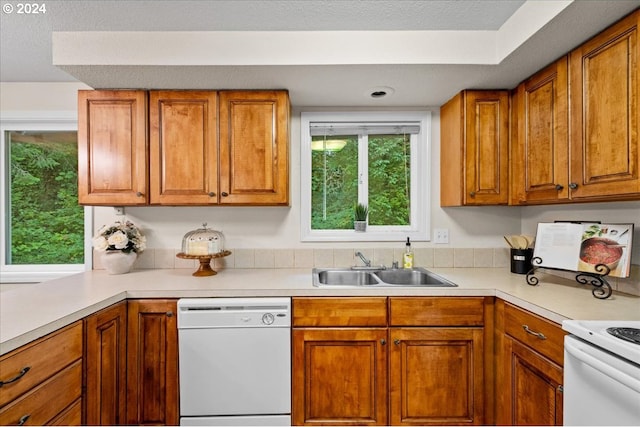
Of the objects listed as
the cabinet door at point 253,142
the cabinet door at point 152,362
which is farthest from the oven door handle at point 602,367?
the cabinet door at point 152,362

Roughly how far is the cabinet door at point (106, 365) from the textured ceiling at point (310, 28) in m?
1.36

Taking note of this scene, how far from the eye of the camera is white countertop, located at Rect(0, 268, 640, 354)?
Result: 1.24m

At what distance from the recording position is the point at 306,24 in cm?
164

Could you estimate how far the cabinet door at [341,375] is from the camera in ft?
5.57

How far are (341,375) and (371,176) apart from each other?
1445 millimetres

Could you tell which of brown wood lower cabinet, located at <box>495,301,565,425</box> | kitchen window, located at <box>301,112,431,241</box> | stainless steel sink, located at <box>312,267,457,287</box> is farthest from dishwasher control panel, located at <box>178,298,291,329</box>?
brown wood lower cabinet, located at <box>495,301,565,425</box>

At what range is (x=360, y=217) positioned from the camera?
239cm

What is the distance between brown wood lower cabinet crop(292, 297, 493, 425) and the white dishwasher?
159mm

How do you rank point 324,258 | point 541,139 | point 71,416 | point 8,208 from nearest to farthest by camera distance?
1. point 71,416
2. point 541,139
3. point 324,258
4. point 8,208

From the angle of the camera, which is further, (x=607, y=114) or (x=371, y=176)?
(x=371, y=176)

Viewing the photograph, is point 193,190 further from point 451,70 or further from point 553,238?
point 553,238

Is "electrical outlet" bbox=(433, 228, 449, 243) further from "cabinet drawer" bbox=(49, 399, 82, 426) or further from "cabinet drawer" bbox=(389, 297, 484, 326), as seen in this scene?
"cabinet drawer" bbox=(49, 399, 82, 426)

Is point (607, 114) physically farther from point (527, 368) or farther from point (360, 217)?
point (360, 217)

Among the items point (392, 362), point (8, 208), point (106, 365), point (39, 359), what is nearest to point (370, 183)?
point (392, 362)
